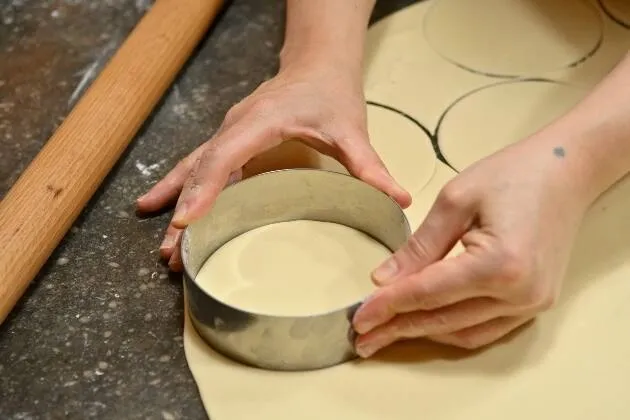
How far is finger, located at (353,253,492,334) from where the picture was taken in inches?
27.6

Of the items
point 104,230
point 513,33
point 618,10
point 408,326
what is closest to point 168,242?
point 104,230

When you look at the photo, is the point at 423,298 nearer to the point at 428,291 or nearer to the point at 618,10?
the point at 428,291

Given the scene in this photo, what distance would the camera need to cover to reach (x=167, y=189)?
0.99 metres

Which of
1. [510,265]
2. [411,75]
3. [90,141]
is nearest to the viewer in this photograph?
[510,265]

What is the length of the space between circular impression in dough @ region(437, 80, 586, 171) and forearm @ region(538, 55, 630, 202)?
209 mm

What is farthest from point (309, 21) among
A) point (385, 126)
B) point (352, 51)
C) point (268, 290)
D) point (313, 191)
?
point (268, 290)

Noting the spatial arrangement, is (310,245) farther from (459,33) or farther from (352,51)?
(459,33)

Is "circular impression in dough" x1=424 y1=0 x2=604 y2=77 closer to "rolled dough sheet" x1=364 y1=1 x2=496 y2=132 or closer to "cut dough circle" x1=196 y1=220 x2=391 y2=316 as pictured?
"rolled dough sheet" x1=364 y1=1 x2=496 y2=132

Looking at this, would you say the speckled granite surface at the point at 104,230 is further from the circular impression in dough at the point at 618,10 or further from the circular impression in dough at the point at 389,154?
the circular impression in dough at the point at 618,10

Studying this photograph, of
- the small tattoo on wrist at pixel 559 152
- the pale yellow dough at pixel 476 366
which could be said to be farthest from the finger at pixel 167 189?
the small tattoo on wrist at pixel 559 152

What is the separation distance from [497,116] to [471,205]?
0.37m

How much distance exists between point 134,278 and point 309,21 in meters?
0.43

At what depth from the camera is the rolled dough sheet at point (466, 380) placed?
76 centimetres

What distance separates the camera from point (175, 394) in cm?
80
